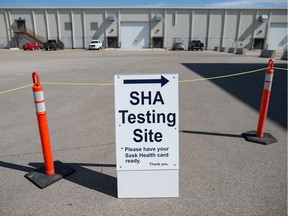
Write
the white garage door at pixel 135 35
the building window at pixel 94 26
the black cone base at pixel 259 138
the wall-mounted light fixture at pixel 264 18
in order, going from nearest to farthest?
the black cone base at pixel 259 138, the wall-mounted light fixture at pixel 264 18, the building window at pixel 94 26, the white garage door at pixel 135 35

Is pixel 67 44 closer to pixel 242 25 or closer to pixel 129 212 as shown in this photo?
pixel 242 25

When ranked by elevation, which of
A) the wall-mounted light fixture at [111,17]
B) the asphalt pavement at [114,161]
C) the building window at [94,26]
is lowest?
the asphalt pavement at [114,161]

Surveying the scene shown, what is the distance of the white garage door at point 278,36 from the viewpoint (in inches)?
2145

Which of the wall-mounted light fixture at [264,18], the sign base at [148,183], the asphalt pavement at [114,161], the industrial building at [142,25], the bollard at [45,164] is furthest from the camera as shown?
the industrial building at [142,25]

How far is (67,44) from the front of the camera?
5431 cm

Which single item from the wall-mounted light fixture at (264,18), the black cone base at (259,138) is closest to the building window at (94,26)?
the wall-mounted light fixture at (264,18)

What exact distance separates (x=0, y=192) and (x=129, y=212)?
171 centimetres

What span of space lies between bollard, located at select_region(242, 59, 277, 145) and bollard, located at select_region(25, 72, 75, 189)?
11.1 ft

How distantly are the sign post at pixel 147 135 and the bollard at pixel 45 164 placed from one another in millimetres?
1047

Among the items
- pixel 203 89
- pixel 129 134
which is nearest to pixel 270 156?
pixel 129 134

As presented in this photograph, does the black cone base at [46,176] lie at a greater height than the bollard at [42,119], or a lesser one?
lesser

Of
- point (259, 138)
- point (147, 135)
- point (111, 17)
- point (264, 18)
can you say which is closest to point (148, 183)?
point (147, 135)

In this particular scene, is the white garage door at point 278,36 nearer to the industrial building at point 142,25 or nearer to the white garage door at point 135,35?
the industrial building at point 142,25

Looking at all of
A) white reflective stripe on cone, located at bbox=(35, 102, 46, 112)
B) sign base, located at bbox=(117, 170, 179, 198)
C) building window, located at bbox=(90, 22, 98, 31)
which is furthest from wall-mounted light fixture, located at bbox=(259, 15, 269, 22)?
white reflective stripe on cone, located at bbox=(35, 102, 46, 112)
